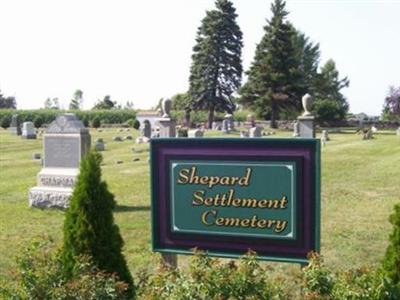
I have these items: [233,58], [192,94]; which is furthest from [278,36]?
[192,94]

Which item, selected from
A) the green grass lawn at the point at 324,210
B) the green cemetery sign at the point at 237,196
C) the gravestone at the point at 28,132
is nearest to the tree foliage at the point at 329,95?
the gravestone at the point at 28,132

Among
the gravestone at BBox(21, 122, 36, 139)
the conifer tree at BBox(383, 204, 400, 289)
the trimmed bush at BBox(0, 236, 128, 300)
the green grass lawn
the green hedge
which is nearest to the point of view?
the trimmed bush at BBox(0, 236, 128, 300)

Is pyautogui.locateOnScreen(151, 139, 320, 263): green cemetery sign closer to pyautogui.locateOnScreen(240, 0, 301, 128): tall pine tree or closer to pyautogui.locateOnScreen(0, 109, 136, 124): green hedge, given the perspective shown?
pyautogui.locateOnScreen(240, 0, 301, 128): tall pine tree

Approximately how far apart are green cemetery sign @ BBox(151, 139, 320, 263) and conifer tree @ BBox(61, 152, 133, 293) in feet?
1.87

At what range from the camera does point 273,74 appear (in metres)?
56.4

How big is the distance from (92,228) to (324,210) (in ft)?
24.1

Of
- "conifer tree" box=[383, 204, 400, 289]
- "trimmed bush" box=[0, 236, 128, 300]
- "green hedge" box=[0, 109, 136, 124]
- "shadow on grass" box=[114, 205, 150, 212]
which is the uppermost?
"green hedge" box=[0, 109, 136, 124]

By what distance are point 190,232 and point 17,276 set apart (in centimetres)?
176

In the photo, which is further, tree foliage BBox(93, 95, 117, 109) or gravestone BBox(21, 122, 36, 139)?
tree foliage BBox(93, 95, 117, 109)

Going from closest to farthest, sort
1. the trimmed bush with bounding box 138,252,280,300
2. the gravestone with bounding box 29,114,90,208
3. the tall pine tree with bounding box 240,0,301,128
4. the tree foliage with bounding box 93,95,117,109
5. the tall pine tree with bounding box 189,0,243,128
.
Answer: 1. the trimmed bush with bounding box 138,252,280,300
2. the gravestone with bounding box 29,114,90,208
3. the tall pine tree with bounding box 240,0,301,128
4. the tall pine tree with bounding box 189,0,243,128
5. the tree foliage with bounding box 93,95,117,109

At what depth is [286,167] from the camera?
513 centimetres

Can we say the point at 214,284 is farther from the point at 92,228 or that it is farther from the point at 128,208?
the point at 128,208

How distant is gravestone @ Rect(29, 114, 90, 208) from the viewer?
12133 millimetres

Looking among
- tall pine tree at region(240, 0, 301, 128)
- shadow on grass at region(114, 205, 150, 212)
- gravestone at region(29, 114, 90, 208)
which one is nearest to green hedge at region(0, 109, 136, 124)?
tall pine tree at region(240, 0, 301, 128)
